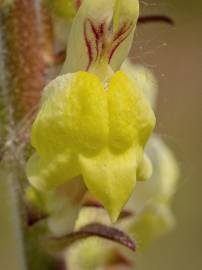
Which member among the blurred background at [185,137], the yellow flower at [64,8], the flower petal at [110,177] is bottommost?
the blurred background at [185,137]

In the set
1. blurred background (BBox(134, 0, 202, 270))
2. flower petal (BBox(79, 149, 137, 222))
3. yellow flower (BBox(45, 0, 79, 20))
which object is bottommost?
blurred background (BBox(134, 0, 202, 270))

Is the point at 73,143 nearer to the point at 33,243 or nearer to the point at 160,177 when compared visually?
the point at 33,243

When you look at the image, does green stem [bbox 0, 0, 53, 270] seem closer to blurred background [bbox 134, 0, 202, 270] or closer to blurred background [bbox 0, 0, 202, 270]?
blurred background [bbox 0, 0, 202, 270]

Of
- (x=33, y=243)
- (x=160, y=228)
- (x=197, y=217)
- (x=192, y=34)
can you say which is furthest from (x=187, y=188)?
(x=33, y=243)

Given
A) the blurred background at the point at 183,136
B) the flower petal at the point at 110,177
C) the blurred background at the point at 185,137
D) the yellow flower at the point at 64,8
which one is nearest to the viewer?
the flower petal at the point at 110,177

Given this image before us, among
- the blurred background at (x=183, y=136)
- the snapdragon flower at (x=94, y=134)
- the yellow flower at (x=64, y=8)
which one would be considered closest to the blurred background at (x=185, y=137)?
the blurred background at (x=183, y=136)

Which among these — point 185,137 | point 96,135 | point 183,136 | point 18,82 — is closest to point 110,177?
point 96,135

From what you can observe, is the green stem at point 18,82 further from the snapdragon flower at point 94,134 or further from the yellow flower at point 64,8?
the snapdragon flower at point 94,134

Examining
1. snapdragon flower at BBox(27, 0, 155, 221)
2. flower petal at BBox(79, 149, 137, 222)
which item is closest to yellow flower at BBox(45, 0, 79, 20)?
snapdragon flower at BBox(27, 0, 155, 221)
